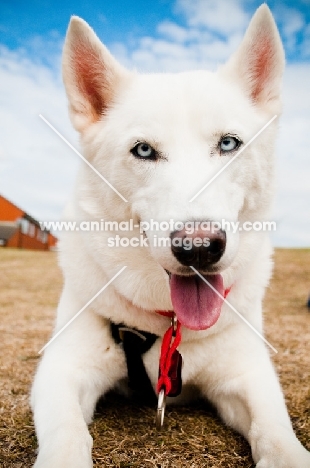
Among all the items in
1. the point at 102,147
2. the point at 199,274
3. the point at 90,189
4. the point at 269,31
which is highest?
the point at 269,31

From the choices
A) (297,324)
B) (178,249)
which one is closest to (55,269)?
(297,324)

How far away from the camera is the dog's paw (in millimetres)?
1687


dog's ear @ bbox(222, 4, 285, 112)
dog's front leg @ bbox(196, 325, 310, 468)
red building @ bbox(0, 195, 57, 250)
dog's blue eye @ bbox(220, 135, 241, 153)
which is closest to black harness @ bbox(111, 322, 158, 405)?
dog's front leg @ bbox(196, 325, 310, 468)

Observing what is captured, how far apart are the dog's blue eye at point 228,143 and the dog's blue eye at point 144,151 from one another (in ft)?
1.13

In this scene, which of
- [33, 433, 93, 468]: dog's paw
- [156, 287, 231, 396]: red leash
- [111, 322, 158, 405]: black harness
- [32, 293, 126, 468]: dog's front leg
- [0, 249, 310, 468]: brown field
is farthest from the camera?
[111, 322, 158, 405]: black harness

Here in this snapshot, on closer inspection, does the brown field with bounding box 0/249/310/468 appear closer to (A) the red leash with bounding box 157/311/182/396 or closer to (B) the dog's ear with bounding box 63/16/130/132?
(A) the red leash with bounding box 157/311/182/396

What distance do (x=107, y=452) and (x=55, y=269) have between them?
388 inches

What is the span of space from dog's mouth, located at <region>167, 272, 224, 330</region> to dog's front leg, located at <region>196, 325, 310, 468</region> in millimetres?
412

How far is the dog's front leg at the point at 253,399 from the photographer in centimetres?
188

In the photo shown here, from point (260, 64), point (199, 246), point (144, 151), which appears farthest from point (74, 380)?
point (260, 64)

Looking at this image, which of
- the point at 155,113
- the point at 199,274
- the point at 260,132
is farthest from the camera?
the point at 260,132

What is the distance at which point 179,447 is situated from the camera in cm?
211

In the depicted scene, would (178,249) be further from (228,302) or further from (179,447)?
(179,447)

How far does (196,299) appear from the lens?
6.92 feet
